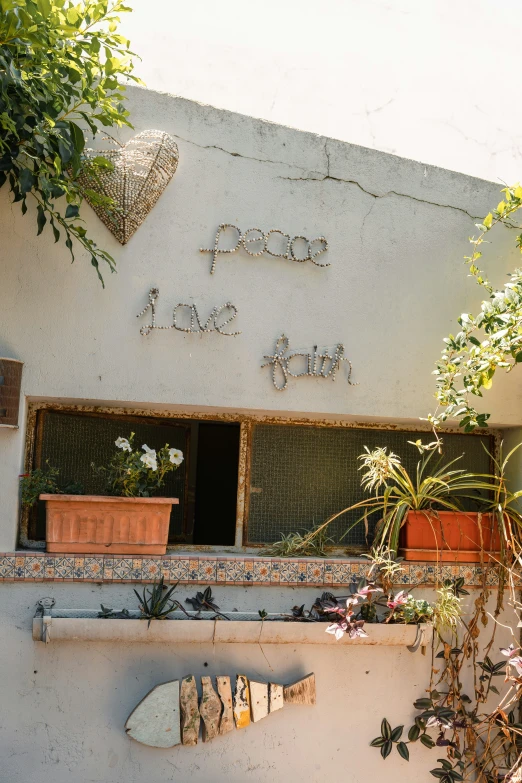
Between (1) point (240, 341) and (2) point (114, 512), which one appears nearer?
(2) point (114, 512)

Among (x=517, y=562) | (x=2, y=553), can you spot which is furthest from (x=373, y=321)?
(x=2, y=553)

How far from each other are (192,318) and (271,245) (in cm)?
59

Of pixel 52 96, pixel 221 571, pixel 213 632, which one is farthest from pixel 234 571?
pixel 52 96

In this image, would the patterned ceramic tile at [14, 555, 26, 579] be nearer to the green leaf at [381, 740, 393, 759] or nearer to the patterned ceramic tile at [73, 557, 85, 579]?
the patterned ceramic tile at [73, 557, 85, 579]

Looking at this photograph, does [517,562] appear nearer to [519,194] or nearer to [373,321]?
[373,321]

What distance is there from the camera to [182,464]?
4625 millimetres

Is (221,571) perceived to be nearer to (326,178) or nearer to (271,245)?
(271,245)

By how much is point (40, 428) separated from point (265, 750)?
2010mm

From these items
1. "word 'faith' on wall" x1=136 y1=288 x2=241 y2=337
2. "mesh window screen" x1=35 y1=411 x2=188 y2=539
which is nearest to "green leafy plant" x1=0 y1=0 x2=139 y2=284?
"word 'faith' on wall" x1=136 y1=288 x2=241 y2=337

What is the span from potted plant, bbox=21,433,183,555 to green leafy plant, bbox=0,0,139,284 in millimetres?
1048

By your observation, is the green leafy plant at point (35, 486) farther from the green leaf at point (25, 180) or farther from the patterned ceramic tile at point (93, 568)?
the green leaf at point (25, 180)

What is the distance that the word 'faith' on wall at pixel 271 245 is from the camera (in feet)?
Result: 14.2

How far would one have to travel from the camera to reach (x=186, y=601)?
4160 mm

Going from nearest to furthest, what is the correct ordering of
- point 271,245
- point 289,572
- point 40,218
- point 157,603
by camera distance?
point 40,218
point 157,603
point 289,572
point 271,245
